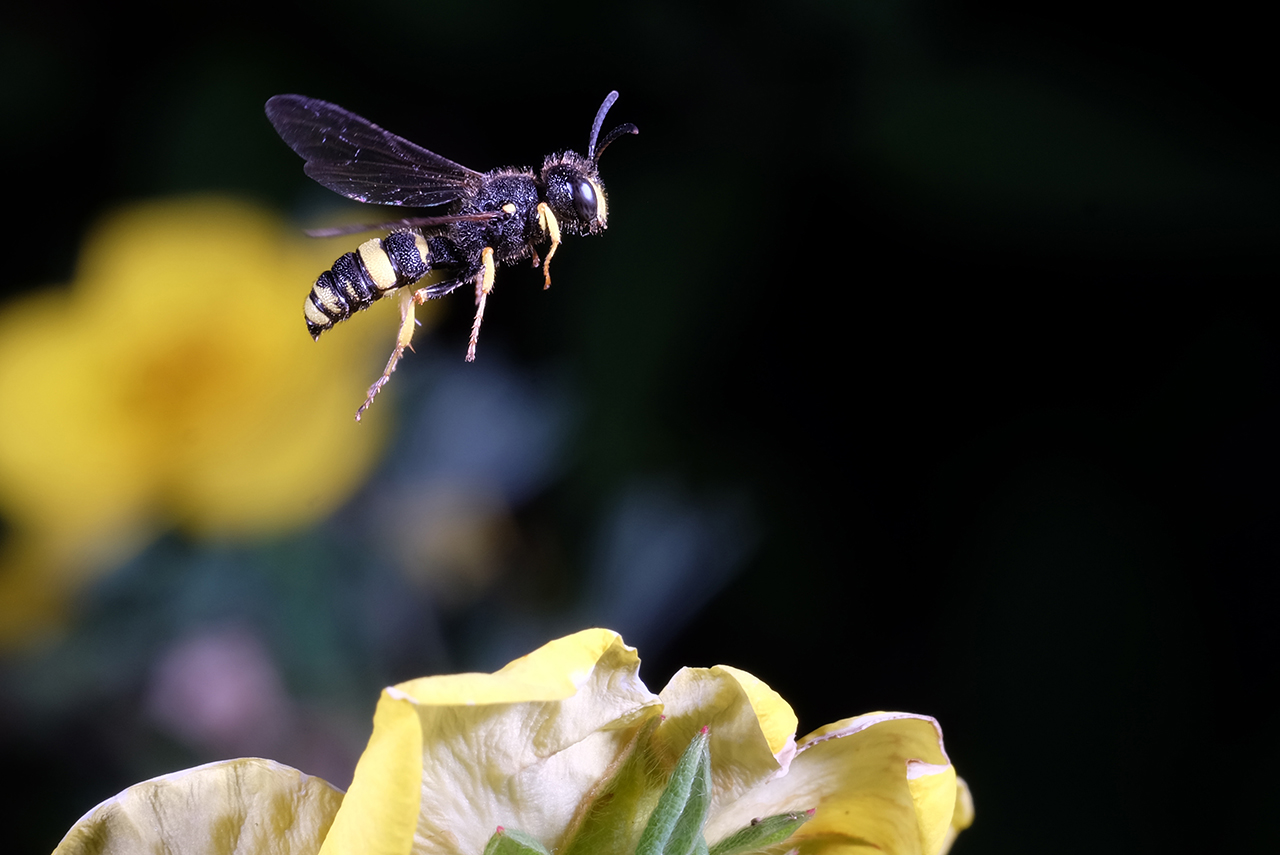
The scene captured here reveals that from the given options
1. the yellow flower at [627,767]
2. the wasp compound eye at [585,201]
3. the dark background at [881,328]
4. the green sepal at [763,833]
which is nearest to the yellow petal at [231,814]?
the yellow flower at [627,767]

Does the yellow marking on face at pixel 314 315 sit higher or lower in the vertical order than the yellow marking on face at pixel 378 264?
lower

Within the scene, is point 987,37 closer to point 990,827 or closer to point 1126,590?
point 1126,590

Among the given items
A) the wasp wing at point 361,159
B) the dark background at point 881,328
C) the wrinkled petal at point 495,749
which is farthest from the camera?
the dark background at point 881,328

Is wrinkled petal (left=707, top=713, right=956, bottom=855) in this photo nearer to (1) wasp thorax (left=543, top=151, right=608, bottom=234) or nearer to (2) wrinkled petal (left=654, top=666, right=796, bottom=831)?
(2) wrinkled petal (left=654, top=666, right=796, bottom=831)

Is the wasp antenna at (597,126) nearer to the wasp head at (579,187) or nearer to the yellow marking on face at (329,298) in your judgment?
the wasp head at (579,187)

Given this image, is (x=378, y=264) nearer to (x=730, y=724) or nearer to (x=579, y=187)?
(x=579, y=187)

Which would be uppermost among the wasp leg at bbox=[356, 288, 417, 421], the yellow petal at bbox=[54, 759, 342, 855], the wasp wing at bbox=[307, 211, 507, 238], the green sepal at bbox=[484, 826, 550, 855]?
the wasp wing at bbox=[307, 211, 507, 238]

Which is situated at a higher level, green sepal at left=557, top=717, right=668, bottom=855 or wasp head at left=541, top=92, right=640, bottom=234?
wasp head at left=541, top=92, right=640, bottom=234

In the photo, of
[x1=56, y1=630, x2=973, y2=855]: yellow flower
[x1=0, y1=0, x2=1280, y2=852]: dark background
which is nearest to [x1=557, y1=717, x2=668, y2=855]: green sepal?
[x1=56, y1=630, x2=973, y2=855]: yellow flower
